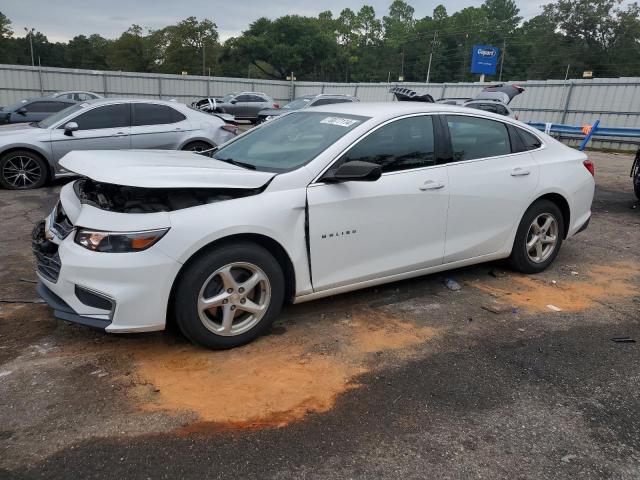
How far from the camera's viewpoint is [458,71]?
8056cm

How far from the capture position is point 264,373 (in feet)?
10.9

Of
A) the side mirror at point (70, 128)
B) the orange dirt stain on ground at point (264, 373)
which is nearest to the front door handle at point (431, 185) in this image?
the orange dirt stain on ground at point (264, 373)

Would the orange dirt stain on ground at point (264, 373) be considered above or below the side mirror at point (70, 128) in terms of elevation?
below

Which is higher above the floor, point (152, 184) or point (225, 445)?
point (152, 184)

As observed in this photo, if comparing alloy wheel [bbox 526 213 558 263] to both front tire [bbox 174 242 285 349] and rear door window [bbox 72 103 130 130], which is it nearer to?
front tire [bbox 174 242 285 349]

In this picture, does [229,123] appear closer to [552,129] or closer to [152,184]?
[152,184]

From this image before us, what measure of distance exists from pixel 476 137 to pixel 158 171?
2.77 metres

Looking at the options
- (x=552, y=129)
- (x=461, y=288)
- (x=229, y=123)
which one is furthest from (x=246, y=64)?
(x=461, y=288)

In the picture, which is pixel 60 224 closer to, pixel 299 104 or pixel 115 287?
pixel 115 287

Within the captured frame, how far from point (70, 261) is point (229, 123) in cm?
776

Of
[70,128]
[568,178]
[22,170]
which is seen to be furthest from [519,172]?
[22,170]

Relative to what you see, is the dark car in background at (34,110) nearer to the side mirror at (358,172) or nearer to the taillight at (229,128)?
the taillight at (229,128)

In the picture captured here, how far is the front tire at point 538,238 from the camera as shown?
16.5ft

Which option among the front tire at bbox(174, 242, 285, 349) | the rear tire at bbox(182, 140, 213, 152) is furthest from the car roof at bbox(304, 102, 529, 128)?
the rear tire at bbox(182, 140, 213, 152)
